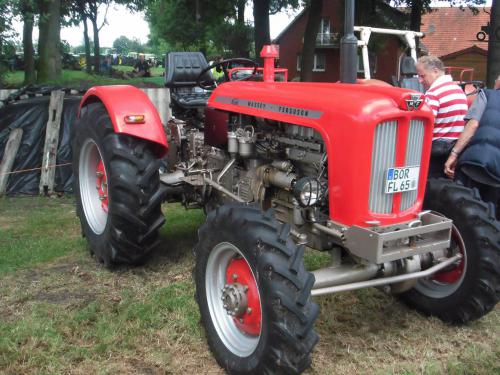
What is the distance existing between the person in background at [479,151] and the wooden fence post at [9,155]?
542 cm

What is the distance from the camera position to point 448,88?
4.19 m

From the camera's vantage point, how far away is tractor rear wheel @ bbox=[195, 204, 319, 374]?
2600 millimetres

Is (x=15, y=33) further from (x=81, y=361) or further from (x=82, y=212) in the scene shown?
(x=81, y=361)

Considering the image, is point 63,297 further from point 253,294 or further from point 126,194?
point 253,294

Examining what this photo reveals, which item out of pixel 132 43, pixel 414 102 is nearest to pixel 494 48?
pixel 414 102

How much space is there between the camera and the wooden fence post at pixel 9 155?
7.16m

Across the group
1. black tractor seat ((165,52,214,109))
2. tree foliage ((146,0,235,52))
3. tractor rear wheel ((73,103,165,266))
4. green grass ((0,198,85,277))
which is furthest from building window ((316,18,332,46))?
tractor rear wheel ((73,103,165,266))

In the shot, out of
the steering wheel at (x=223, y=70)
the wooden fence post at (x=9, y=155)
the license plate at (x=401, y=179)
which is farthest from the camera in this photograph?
the wooden fence post at (x=9, y=155)

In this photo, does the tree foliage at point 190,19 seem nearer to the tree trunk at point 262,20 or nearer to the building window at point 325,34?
the tree trunk at point 262,20

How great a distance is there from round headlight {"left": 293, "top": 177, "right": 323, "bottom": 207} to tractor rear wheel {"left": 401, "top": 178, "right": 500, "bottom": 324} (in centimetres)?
90

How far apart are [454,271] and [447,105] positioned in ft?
4.18

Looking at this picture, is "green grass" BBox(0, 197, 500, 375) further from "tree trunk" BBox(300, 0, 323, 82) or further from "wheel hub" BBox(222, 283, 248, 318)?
"tree trunk" BBox(300, 0, 323, 82)

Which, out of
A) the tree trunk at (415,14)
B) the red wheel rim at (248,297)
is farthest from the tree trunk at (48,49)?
the tree trunk at (415,14)

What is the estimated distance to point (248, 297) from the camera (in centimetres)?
298
